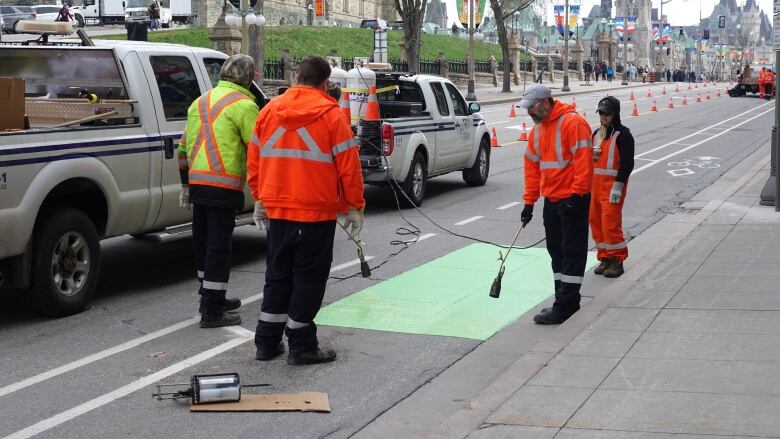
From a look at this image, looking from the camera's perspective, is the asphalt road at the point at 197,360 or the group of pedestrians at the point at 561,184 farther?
the group of pedestrians at the point at 561,184

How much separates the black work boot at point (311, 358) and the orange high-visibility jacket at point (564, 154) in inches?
95.3

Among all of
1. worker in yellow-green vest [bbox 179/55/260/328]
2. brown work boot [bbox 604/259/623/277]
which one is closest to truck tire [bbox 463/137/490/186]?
brown work boot [bbox 604/259/623/277]

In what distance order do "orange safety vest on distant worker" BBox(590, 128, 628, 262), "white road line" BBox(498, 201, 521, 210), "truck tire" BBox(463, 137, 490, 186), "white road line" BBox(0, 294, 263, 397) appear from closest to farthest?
"white road line" BBox(0, 294, 263, 397) < "orange safety vest on distant worker" BBox(590, 128, 628, 262) < "white road line" BBox(498, 201, 521, 210) < "truck tire" BBox(463, 137, 490, 186)

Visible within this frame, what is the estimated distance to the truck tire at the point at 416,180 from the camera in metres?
15.8

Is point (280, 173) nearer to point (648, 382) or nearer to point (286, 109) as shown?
point (286, 109)

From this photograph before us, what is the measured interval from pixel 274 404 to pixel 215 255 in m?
2.15

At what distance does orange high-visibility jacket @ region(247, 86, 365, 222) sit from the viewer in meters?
7.27

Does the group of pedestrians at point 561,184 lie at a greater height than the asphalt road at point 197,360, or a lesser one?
greater

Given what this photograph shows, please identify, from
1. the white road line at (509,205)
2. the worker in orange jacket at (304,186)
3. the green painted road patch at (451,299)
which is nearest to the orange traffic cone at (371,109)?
the white road line at (509,205)

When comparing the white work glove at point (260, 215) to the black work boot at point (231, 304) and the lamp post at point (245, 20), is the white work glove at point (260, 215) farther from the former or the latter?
the lamp post at point (245, 20)

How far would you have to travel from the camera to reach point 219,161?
849cm

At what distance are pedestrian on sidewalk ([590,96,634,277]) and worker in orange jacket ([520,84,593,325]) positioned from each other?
1.85 meters

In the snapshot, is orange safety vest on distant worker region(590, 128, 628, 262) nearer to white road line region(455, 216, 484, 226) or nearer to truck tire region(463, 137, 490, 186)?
white road line region(455, 216, 484, 226)

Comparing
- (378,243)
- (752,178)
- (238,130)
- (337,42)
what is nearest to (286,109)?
(238,130)
